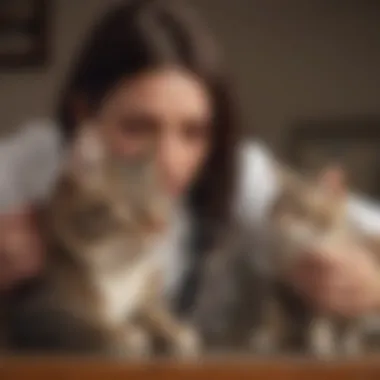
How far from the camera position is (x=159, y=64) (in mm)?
896

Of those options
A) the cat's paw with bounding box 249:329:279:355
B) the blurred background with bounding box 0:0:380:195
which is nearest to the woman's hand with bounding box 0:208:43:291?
the blurred background with bounding box 0:0:380:195

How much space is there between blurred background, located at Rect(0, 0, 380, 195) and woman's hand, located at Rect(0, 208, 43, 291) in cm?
10

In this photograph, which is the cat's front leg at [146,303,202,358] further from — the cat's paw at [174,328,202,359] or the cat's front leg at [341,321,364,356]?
the cat's front leg at [341,321,364,356]

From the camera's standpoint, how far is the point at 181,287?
87 centimetres

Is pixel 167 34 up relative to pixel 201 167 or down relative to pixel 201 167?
up

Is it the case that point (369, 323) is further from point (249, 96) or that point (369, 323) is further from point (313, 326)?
point (249, 96)

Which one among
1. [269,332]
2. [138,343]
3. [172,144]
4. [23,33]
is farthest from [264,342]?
[23,33]

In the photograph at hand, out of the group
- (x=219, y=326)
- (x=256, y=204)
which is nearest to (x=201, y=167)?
(x=256, y=204)

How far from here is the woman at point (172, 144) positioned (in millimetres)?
878

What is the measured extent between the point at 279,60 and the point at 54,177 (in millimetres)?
283

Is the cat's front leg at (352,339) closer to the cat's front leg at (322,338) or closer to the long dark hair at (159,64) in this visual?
the cat's front leg at (322,338)

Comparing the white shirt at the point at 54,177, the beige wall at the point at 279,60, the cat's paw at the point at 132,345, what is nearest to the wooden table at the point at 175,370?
the cat's paw at the point at 132,345

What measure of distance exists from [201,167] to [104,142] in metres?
0.11

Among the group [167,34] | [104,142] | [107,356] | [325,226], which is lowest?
[107,356]
